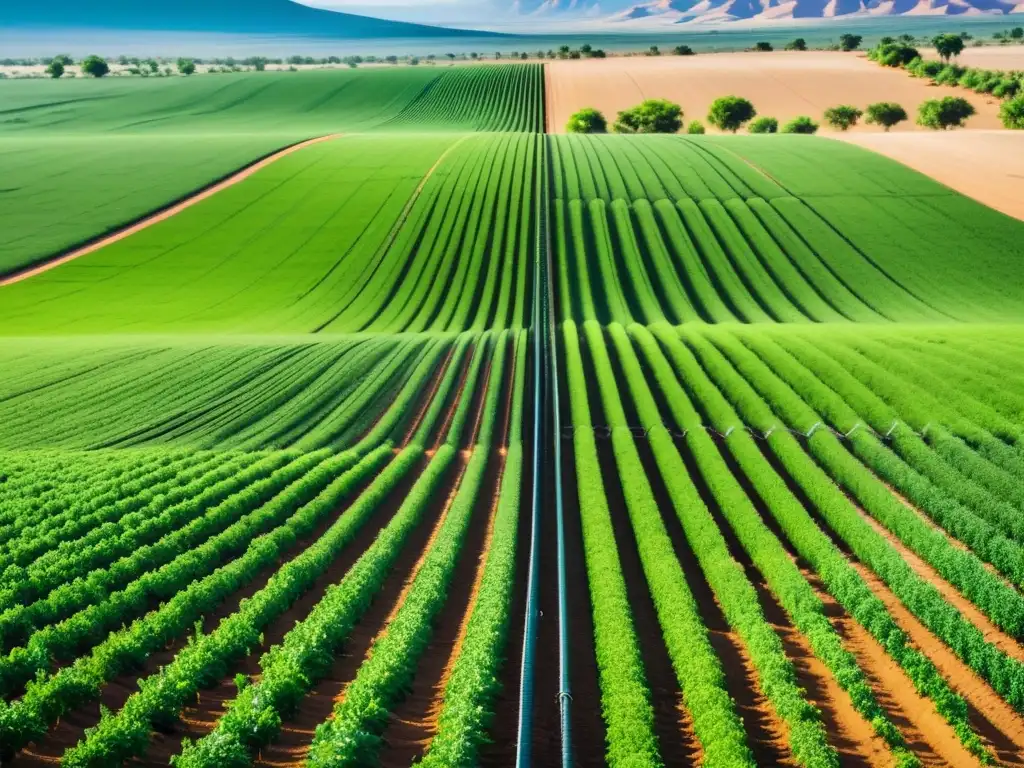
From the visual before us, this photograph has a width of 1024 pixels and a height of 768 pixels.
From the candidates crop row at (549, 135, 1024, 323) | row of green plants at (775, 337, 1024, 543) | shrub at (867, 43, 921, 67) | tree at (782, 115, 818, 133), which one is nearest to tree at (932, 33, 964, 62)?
shrub at (867, 43, 921, 67)

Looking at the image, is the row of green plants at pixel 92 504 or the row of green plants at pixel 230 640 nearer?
the row of green plants at pixel 230 640

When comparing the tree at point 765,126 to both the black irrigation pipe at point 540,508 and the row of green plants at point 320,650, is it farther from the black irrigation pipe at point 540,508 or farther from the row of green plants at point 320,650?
the row of green plants at point 320,650

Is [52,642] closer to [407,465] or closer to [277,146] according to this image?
[407,465]

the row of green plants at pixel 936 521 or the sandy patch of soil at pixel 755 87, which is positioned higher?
the sandy patch of soil at pixel 755 87

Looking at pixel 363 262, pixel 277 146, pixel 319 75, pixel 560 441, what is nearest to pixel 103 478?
pixel 560 441

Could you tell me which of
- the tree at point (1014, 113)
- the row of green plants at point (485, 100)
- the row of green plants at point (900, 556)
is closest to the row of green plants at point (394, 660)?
the row of green plants at point (900, 556)

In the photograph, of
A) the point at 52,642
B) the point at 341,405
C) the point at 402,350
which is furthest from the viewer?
the point at 402,350

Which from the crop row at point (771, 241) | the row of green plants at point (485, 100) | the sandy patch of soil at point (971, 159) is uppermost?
the row of green plants at point (485, 100)
